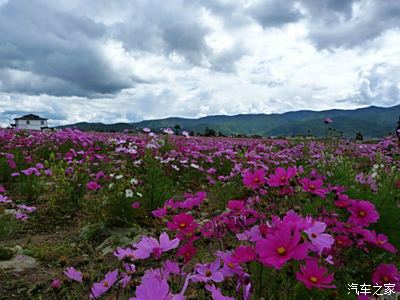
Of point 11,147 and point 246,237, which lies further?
point 11,147

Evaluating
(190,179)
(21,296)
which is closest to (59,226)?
(21,296)

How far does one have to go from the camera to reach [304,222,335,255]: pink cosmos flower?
1.20 metres

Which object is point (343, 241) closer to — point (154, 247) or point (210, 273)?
point (210, 273)

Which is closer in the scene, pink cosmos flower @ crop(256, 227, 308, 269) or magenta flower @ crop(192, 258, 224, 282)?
pink cosmos flower @ crop(256, 227, 308, 269)

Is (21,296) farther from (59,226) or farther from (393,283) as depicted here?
(393,283)

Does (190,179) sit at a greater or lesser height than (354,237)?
lesser

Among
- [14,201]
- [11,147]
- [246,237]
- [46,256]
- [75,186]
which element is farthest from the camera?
[11,147]

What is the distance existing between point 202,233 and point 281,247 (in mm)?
800

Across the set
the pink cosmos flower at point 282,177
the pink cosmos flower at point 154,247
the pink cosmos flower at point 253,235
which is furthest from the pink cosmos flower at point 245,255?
the pink cosmos flower at point 282,177

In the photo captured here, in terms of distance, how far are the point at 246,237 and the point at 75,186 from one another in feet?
15.5

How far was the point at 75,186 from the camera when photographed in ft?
18.5

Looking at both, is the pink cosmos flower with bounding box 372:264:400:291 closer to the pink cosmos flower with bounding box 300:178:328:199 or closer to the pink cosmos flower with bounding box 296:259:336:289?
the pink cosmos flower with bounding box 300:178:328:199

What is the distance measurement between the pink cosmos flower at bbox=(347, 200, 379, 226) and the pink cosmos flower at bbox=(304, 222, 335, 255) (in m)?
0.48

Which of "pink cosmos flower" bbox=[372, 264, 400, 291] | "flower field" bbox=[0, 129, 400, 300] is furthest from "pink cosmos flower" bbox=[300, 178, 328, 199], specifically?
"pink cosmos flower" bbox=[372, 264, 400, 291]
